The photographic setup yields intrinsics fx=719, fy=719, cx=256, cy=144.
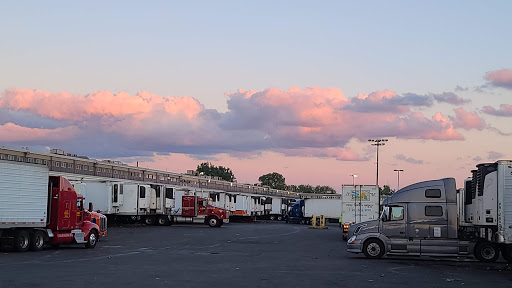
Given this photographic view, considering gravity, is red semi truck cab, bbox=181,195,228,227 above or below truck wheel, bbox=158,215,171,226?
above

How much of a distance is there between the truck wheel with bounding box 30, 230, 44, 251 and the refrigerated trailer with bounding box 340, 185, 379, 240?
2167cm

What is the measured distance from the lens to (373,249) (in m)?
28.0

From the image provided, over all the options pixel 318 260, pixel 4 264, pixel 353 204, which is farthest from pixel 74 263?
pixel 353 204

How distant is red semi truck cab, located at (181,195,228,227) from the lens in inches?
2566

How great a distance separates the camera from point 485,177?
26203 mm

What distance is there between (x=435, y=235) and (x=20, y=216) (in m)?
16.1

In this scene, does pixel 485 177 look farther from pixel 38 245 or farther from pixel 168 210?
pixel 168 210

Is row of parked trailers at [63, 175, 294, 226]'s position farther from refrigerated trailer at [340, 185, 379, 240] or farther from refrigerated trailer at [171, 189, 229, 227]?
refrigerated trailer at [340, 185, 379, 240]

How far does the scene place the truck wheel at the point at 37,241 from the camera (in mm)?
28891

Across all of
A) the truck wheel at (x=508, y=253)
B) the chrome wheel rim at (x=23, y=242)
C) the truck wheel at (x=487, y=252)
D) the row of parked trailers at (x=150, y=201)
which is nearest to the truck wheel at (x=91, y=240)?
the chrome wheel rim at (x=23, y=242)

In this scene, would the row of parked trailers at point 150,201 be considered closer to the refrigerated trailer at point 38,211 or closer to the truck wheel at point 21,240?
the refrigerated trailer at point 38,211

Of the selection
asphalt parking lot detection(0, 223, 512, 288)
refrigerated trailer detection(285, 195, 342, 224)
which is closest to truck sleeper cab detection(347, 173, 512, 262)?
asphalt parking lot detection(0, 223, 512, 288)

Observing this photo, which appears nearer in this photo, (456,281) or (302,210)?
(456,281)

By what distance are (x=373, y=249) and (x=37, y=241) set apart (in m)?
13.5
